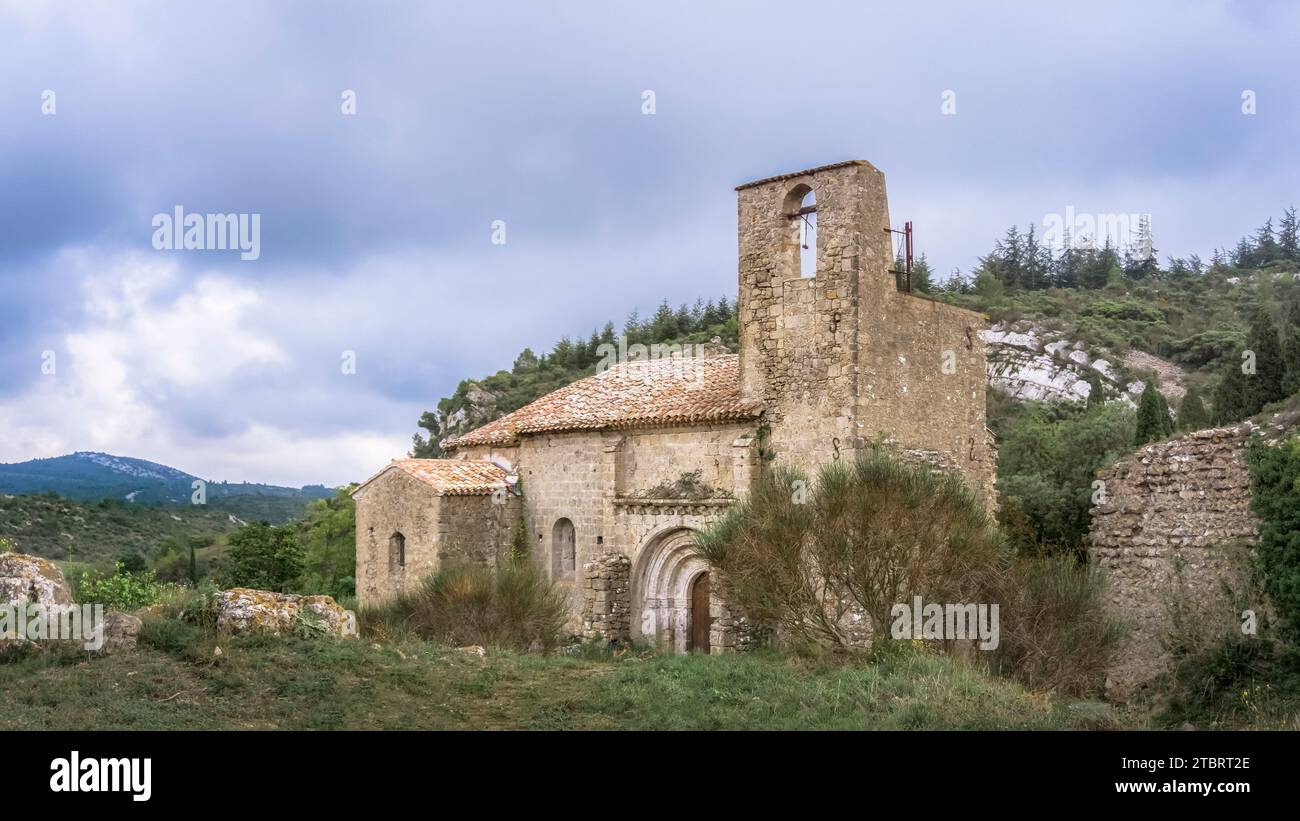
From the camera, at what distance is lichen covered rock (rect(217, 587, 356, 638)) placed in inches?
475

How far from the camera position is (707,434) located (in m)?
21.8

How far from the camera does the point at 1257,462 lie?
13867mm

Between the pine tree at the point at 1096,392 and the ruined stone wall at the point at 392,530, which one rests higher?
the pine tree at the point at 1096,392

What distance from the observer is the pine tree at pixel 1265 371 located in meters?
30.2

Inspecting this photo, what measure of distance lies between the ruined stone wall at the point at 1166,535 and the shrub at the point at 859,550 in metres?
1.99

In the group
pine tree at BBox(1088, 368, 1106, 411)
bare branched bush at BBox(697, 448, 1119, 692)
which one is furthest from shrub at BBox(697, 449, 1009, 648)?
pine tree at BBox(1088, 368, 1106, 411)

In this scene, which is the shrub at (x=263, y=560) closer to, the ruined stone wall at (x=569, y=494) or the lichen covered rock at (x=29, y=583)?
the ruined stone wall at (x=569, y=494)

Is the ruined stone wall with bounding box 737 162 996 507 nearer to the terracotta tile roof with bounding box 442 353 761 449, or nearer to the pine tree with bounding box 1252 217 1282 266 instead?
the terracotta tile roof with bounding box 442 353 761 449

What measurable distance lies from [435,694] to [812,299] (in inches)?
458

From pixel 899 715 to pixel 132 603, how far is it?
372 inches

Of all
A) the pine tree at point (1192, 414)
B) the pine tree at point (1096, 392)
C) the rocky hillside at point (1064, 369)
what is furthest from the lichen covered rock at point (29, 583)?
the rocky hillside at point (1064, 369)

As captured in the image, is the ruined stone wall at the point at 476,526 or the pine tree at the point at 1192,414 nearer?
the ruined stone wall at the point at 476,526
